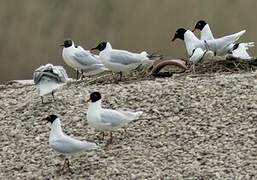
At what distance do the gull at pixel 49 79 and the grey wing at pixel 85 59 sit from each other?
59 centimetres

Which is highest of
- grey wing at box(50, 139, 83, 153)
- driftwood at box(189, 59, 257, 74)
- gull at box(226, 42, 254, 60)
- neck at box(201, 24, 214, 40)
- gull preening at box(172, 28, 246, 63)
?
neck at box(201, 24, 214, 40)

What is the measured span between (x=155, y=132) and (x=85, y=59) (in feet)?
5.23

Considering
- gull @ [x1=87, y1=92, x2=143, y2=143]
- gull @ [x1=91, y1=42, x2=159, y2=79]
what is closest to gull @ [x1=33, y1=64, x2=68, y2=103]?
gull @ [x1=91, y1=42, x2=159, y2=79]

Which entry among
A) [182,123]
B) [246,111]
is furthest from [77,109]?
[246,111]

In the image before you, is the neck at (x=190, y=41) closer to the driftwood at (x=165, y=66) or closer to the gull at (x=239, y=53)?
the driftwood at (x=165, y=66)

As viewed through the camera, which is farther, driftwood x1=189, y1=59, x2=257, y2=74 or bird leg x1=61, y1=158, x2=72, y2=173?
driftwood x1=189, y1=59, x2=257, y2=74

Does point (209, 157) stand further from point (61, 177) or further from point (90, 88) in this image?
point (90, 88)

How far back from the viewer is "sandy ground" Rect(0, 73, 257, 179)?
6.00 metres

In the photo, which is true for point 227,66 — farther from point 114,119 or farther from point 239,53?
point 114,119

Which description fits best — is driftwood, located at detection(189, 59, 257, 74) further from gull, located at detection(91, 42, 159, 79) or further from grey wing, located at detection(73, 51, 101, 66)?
grey wing, located at detection(73, 51, 101, 66)

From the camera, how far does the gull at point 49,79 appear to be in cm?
727

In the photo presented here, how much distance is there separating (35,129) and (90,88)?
974 millimetres

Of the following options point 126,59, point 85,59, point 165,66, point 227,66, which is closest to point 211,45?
point 227,66

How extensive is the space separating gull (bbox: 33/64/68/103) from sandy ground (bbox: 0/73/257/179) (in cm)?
19
